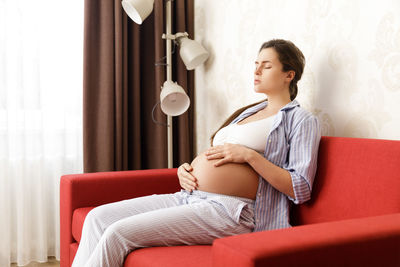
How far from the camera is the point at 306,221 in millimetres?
1588

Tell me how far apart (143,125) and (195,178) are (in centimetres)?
131

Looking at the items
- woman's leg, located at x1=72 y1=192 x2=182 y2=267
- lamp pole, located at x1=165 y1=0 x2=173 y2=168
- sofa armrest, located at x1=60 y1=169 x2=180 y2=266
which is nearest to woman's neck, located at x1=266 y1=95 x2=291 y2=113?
woman's leg, located at x1=72 y1=192 x2=182 y2=267

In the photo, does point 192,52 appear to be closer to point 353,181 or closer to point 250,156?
point 250,156

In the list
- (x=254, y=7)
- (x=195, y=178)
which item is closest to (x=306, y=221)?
(x=195, y=178)

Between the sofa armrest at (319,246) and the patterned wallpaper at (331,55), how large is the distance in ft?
1.93

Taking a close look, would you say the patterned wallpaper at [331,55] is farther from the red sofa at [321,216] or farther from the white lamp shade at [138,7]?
the white lamp shade at [138,7]

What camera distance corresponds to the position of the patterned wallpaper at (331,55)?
1.57m

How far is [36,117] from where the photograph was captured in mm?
2621

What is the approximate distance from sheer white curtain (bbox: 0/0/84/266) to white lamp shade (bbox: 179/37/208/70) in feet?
2.20

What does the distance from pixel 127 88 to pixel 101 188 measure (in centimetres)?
94

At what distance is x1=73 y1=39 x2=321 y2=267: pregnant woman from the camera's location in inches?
55.6

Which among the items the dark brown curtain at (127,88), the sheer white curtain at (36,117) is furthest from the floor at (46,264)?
the dark brown curtain at (127,88)

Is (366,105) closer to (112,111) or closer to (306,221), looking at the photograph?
(306,221)

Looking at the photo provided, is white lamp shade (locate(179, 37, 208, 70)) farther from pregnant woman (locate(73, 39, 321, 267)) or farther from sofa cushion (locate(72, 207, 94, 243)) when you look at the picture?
sofa cushion (locate(72, 207, 94, 243))
